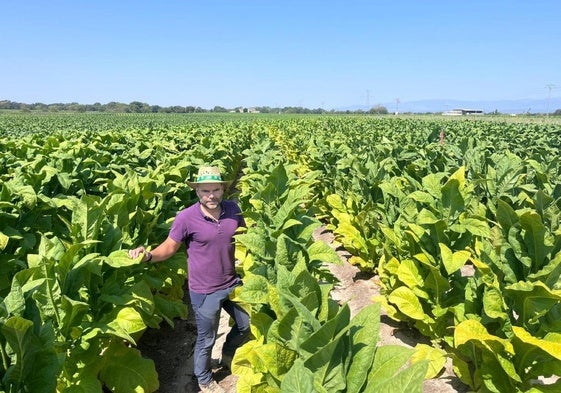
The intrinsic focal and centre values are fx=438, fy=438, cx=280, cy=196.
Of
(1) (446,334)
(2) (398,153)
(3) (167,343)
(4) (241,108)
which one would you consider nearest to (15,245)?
(3) (167,343)

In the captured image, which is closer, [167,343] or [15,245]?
[15,245]

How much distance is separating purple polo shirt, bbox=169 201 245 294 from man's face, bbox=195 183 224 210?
16 centimetres

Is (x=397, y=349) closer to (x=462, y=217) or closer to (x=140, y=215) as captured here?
(x=462, y=217)

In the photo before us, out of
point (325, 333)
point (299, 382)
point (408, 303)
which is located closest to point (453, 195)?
point (408, 303)

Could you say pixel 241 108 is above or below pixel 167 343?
above

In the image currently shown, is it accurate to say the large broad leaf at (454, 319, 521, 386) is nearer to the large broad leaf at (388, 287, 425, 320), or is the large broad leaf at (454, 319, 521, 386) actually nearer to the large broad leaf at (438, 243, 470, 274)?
the large broad leaf at (438, 243, 470, 274)

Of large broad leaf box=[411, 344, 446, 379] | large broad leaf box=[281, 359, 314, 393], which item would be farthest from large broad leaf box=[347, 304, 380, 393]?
large broad leaf box=[411, 344, 446, 379]

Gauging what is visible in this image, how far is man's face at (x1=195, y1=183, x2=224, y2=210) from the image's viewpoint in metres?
3.93

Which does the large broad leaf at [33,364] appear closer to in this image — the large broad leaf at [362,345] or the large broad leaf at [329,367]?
the large broad leaf at [329,367]

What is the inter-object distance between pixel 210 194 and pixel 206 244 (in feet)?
1.59

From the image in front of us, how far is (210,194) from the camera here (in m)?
3.93

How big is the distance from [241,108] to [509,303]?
174534mm

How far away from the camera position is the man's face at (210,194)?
12.9 feet

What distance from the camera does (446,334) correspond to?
4.24 metres
